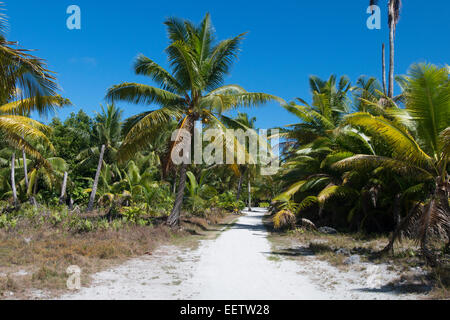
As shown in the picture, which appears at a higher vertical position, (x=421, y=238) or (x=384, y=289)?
(x=421, y=238)

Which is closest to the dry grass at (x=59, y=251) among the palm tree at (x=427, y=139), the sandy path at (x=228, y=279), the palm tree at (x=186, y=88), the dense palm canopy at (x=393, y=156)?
the sandy path at (x=228, y=279)

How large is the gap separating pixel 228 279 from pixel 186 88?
28.7 ft

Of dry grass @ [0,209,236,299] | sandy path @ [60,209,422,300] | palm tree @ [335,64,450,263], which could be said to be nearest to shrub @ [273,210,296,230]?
dry grass @ [0,209,236,299]

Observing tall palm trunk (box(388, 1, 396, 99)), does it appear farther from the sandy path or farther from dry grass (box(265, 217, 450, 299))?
the sandy path

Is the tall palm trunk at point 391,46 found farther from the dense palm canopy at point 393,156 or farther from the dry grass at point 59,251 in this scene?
the dry grass at point 59,251

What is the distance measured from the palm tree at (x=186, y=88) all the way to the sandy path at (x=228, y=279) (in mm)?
5114

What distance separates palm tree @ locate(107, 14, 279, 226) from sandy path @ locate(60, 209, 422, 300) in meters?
5.11

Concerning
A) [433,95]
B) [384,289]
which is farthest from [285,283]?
[433,95]

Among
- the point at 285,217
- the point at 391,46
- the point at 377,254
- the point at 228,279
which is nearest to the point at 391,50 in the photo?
the point at 391,46

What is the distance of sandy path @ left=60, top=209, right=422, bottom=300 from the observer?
495 centimetres

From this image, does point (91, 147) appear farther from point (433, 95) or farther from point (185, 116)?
point (433, 95)
